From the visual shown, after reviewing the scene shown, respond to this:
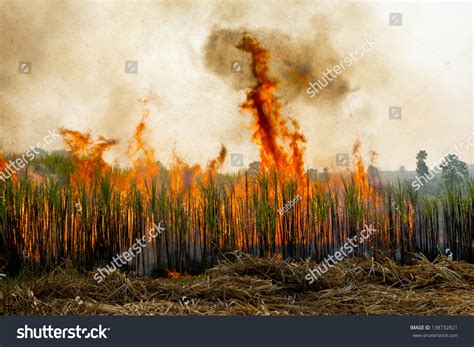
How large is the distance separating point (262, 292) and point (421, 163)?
6.86 ft

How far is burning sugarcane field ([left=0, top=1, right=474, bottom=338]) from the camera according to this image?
4.53m

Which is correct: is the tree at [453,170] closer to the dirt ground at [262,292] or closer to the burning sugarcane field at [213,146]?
the burning sugarcane field at [213,146]

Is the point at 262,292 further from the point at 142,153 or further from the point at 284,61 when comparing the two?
the point at 284,61

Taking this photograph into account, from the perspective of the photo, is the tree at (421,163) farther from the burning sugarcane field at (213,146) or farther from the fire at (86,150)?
the fire at (86,150)

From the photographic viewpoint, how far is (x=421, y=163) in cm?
484

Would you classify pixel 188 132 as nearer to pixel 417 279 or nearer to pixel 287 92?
pixel 287 92

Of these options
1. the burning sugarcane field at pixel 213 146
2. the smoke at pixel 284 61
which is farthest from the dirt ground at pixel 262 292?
the smoke at pixel 284 61

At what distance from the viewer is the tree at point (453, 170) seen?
4855mm

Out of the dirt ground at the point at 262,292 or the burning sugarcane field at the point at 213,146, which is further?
the burning sugarcane field at the point at 213,146

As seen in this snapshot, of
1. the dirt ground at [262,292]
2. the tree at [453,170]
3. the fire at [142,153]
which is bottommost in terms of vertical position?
the dirt ground at [262,292]

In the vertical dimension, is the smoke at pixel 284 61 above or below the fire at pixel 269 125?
above

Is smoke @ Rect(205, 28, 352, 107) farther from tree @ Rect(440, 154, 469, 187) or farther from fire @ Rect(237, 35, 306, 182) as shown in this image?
tree @ Rect(440, 154, 469, 187)

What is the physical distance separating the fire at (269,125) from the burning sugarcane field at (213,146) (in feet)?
0.04

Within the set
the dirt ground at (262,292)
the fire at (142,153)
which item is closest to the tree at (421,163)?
the dirt ground at (262,292)
